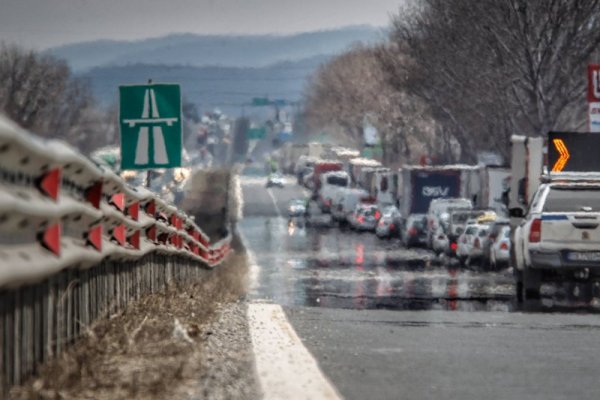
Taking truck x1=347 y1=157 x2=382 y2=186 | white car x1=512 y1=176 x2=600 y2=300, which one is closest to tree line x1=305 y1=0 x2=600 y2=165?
truck x1=347 y1=157 x2=382 y2=186

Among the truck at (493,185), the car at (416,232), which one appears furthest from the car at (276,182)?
the car at (416,232)

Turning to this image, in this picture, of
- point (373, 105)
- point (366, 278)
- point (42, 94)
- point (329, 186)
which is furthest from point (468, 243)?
point (373, 105)

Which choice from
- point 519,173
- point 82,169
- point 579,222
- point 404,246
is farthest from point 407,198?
point 82,169

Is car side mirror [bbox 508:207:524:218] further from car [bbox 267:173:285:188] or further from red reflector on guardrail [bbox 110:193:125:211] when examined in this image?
car [bbox 267:173:285:188]

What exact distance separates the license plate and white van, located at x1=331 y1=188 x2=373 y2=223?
68522mm

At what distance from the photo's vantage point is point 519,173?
29516 mm

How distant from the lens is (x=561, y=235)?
23859 mm

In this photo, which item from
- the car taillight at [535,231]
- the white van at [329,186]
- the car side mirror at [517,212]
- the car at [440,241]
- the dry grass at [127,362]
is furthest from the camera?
the white van at [329,186]

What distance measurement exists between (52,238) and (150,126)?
13.2 metres

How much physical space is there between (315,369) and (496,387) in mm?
987

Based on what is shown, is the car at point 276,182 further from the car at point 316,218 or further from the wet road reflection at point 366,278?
the wet road reflection at point 366,278

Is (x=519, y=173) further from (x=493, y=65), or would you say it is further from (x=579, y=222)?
(x=493, y=65)

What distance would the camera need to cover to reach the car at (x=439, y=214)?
62438 mm

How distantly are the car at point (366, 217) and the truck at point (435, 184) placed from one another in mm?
4451
